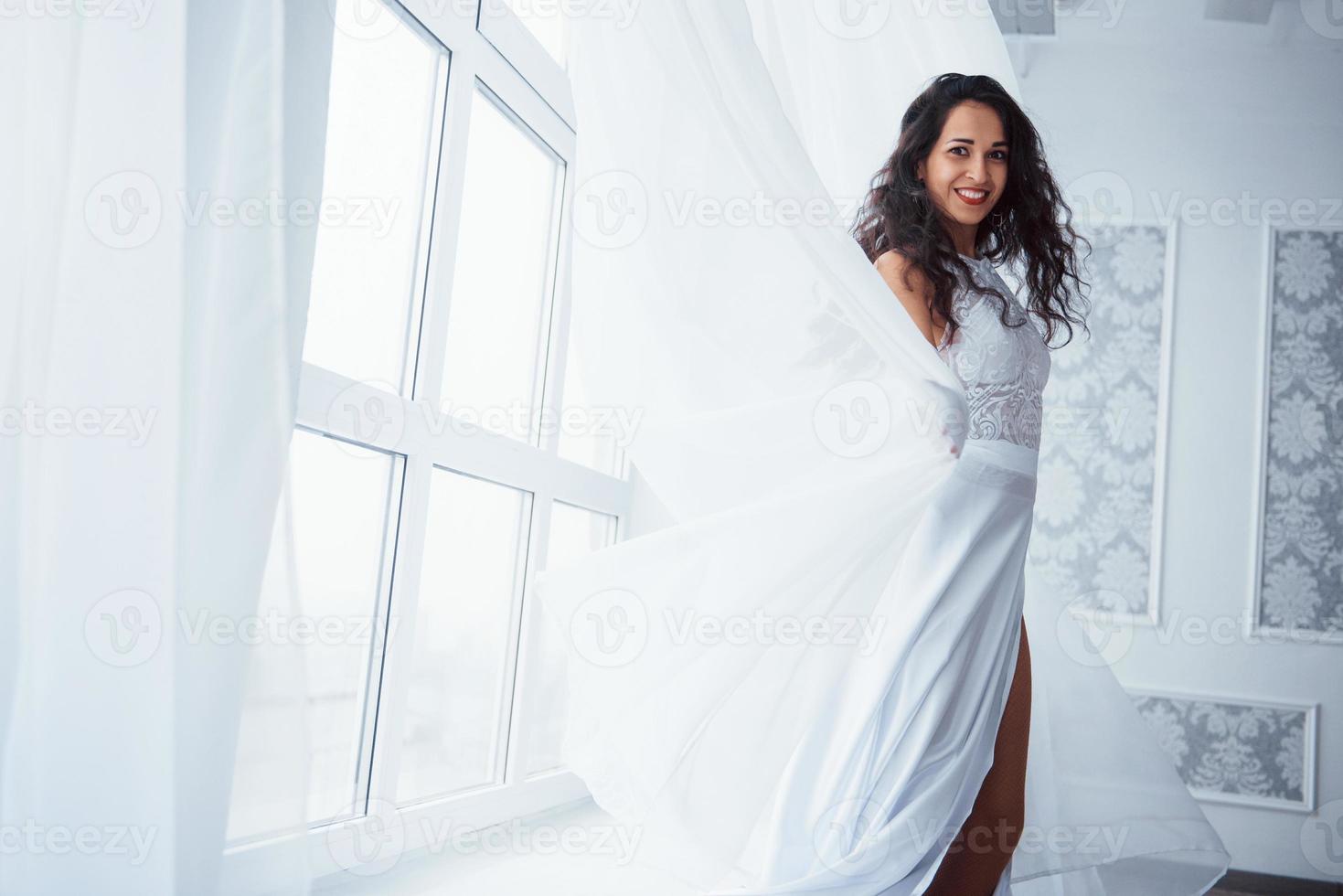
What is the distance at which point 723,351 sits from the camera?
4.95ft

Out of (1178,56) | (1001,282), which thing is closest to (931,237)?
(1001,282)

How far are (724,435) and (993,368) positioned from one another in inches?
17.1

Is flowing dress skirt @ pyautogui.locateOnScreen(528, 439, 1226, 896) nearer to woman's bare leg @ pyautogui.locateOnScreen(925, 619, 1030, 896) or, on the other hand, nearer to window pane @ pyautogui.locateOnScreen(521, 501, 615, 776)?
woman's bare leg @ pyautogui.locateOnScreen(925, 619, 1030, 896)

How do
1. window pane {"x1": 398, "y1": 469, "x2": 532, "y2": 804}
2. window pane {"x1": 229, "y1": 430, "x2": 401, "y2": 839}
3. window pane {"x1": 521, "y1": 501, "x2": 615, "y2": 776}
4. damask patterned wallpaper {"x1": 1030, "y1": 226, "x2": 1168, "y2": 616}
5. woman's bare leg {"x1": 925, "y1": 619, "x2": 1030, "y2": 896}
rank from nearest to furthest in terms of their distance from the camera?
woman's bare leg {"x1": 925, "y1": 619, "x2": 1030, "y2": 896}
window pane {"x1": 229, "y1": 430, "x2": 401, "y2": 839}
window pane {"x1": 398, "y1": 469, "x2": 532, "y2": 804}
window pane {"x1": 521, "y1": 501, "x2": 615, "y2": 776}
damask patterned wallpaper {"x1": 1030, "y1": 226, "x2": 1168, "y2": 616}

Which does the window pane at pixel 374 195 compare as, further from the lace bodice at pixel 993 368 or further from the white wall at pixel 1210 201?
the white wall at pixel 1210 201

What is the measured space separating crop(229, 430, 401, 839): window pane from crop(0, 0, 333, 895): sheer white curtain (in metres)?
0.59

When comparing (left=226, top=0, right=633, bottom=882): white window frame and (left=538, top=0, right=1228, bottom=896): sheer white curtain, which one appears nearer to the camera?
(left=538, top=0, right=1228, bottom=896): sheer white curtain

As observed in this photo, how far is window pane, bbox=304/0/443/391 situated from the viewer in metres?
1.87

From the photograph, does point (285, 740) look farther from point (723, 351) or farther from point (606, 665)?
point (723, 351)

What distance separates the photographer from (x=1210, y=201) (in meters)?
3.78

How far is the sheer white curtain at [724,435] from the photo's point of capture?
1404 millimetres

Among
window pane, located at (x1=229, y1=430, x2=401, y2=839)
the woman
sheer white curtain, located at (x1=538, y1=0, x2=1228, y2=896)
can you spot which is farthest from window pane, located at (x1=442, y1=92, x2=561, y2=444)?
the woman

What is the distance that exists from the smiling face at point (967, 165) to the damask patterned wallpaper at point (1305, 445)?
238 cm

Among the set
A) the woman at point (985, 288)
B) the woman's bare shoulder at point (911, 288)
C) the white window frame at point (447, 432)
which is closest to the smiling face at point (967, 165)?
the woman at point (985, 288)
